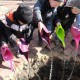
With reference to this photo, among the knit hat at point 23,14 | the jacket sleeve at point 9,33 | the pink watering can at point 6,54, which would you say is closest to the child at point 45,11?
the knit hat at point 23,14

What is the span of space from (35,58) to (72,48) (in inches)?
28.9

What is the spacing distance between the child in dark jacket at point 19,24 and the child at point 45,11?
181 mm

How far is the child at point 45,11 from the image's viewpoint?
3.73 m

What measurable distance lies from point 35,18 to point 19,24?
Result: 0.91 feet

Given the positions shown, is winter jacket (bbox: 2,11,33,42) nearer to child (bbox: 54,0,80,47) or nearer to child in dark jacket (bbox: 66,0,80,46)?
child (bbox: 54,0,80,47)

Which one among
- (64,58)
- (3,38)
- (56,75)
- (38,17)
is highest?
(38,17)

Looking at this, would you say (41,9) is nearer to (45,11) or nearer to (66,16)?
(45,11)

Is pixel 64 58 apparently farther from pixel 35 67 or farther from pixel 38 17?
pixel 38 17

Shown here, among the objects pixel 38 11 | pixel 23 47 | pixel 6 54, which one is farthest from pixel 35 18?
pixel 6 54

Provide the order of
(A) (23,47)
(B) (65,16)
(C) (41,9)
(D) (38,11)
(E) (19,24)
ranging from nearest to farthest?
Answer: 1. (A) (23,47)
2. (E) (19,24)
3. (D) (38,11)
4. (C) (41,9)
5. (B) (65,16)

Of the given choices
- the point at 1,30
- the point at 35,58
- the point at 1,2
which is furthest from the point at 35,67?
the point at 1,2

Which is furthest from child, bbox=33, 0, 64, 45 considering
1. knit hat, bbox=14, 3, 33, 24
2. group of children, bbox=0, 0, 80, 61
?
knit hat, bbox=14, 3, 33, 24

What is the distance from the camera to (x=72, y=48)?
14.3ft

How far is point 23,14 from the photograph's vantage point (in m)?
3.46
